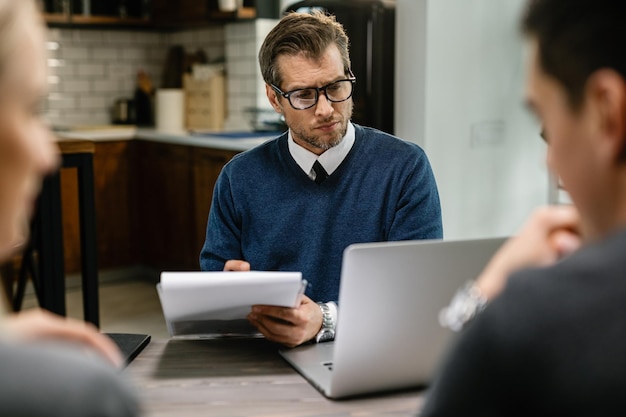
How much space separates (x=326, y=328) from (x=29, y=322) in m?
0.79

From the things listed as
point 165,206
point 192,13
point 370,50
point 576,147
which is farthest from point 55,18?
point 576,147

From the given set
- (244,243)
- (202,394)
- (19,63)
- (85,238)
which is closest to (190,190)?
(85,238)

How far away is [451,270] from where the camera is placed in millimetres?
1210

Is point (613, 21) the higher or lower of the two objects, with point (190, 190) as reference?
higher

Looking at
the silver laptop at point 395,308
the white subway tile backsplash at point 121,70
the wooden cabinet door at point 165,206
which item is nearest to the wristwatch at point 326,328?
the silver laptop at point 395,308

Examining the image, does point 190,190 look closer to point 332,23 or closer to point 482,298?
point 332,23

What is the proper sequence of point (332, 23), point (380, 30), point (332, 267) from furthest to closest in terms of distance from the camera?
point (380, 30) → point (332, 23) → point (332, 267)

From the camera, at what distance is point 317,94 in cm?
200

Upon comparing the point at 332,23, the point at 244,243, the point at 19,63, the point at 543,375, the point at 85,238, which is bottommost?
the point at 85,238

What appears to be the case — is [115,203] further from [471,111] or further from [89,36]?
[471,111]

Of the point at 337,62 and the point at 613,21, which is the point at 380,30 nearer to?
the point at 337,62

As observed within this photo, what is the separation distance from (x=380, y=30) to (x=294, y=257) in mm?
1943

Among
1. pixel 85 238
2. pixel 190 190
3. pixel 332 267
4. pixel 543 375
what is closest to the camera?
pixel 543 375

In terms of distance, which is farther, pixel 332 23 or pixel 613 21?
pixel 332 23
